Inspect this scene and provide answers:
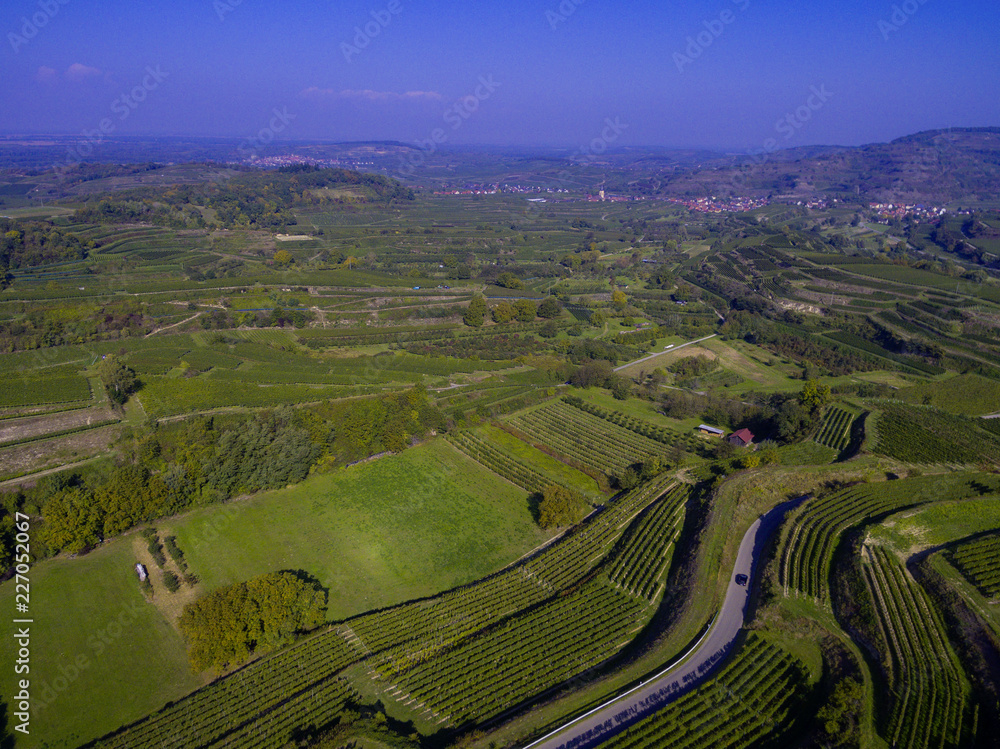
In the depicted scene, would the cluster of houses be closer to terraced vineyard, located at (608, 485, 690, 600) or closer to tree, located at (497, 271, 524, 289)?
terraced vineyard, located at (608, 485, 690, 600)

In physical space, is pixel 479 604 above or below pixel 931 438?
below

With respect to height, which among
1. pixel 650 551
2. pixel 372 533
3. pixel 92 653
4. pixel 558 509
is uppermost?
pixel 558 509

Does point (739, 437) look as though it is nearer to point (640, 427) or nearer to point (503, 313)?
point (640, 427)

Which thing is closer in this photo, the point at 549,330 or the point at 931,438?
the point at 931,438

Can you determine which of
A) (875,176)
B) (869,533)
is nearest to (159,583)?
(869,533)

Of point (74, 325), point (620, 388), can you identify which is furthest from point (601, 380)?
point (74, 325)

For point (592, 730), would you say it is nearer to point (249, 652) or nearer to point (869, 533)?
point (249, 652)
